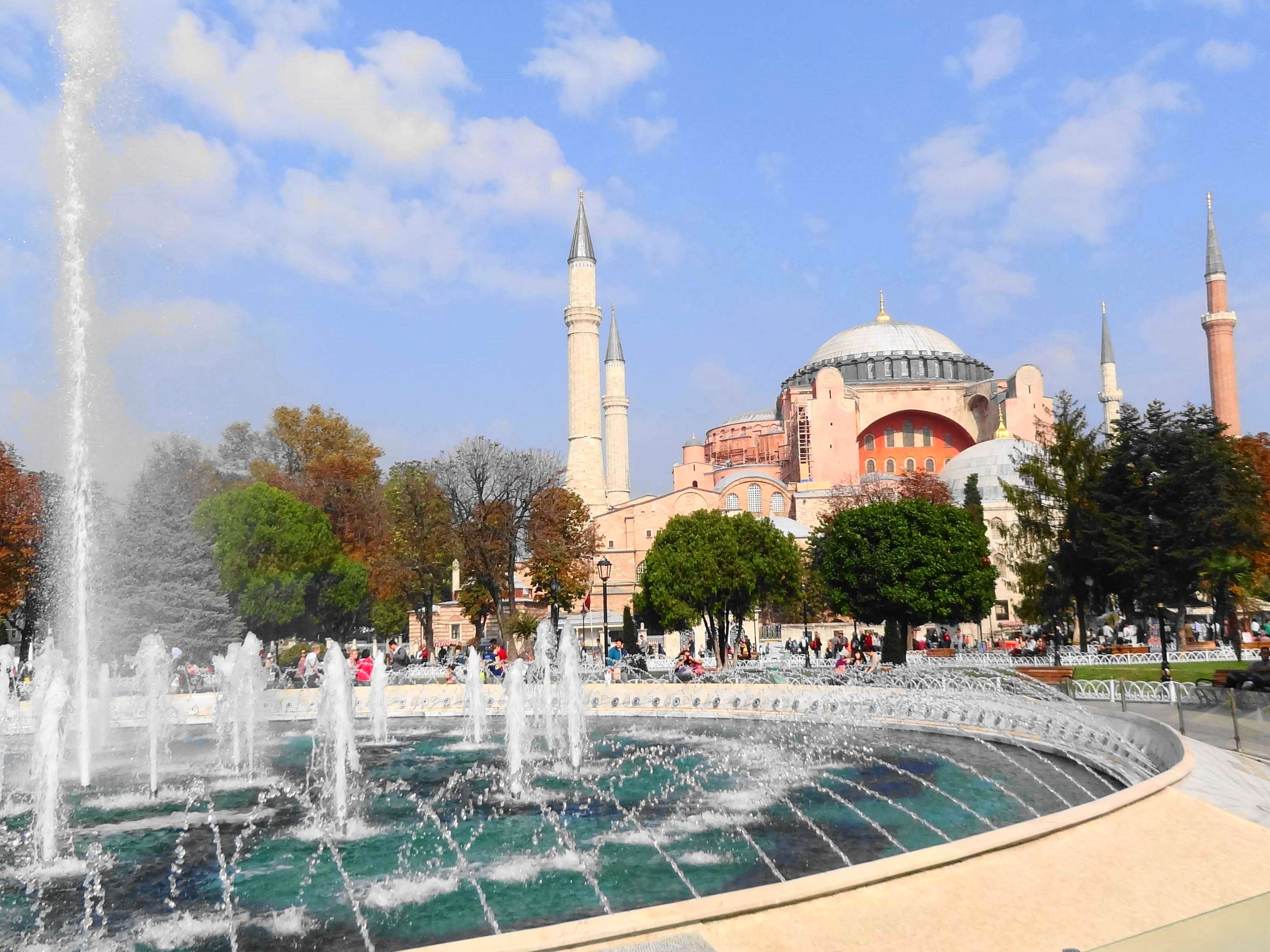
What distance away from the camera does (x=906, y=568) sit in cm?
2848

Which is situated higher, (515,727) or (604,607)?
(604,607)

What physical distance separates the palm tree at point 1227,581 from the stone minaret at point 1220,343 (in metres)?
25.2

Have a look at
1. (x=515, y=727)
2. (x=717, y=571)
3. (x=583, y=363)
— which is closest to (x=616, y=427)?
(x=583, y=363)

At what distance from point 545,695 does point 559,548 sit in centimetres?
1401

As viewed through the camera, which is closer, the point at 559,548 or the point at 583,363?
the point at 559,548

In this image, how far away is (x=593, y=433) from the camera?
4831 centimetres

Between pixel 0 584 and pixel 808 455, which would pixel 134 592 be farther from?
pixel 808 455

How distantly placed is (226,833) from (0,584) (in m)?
19.2

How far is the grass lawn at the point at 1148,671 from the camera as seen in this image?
55.7ft

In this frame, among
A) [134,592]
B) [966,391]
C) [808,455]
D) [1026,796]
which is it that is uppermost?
[966,391]

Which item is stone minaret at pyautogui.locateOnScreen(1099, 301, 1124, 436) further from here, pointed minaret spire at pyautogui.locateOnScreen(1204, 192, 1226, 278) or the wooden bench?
the wooden bench

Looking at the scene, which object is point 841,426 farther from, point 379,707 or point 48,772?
point 48,772

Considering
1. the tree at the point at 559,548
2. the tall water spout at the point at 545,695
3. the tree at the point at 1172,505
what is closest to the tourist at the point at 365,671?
the tall water spout at the point at 545,695

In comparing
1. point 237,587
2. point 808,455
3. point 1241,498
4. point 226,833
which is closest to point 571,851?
point 226,833
